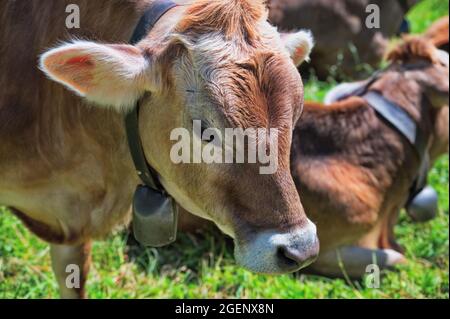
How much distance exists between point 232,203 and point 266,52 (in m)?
0.55

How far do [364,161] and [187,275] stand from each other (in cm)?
132

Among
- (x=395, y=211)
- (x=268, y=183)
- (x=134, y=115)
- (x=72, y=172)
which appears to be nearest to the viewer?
(x=268, y=183)

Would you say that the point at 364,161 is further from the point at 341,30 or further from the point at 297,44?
the point at 341,30

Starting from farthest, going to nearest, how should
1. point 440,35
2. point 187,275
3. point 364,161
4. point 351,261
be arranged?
point 440,35, point 364,161, point 351,261, point 187,275

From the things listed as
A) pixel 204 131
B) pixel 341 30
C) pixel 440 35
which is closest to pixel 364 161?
pixel 440 35

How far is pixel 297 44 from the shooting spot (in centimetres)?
329

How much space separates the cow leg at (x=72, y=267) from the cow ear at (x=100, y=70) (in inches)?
57.0

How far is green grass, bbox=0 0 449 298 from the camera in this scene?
4.62 metres

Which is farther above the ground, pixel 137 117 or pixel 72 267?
pixel 137 117

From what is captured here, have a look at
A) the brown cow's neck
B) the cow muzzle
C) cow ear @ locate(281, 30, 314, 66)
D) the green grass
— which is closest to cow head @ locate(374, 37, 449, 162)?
the brown cow's neck

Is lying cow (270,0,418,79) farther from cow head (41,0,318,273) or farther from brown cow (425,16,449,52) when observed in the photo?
cow head (41,0,318,273)
